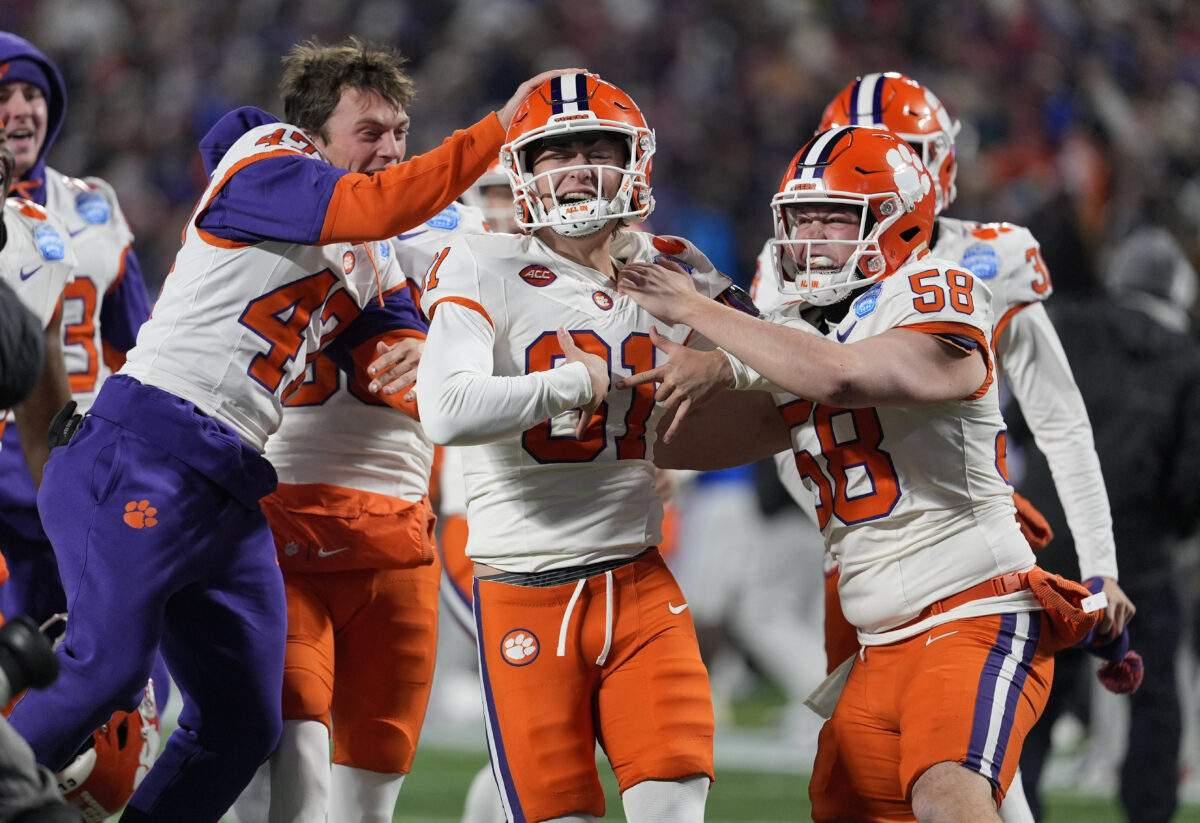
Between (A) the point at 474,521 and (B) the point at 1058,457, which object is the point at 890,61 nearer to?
(B) the point at 1058,457

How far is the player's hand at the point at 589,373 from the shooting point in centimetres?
324

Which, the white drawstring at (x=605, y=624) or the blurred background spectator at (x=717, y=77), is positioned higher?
the blurred background spectator at (x=717, y=77)

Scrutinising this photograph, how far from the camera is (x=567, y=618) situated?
3352mm

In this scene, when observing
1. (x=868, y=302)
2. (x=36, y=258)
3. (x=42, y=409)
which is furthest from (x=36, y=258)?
(x=868, y=302)

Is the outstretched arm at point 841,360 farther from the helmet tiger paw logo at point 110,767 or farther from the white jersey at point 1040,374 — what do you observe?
the helmet tiger paw logo at point 110,767

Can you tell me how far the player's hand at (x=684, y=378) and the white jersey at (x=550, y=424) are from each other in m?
0.12

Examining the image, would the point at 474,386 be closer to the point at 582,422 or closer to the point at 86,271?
the point at 582,422

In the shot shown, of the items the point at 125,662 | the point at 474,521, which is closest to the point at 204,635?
the point at 125,662

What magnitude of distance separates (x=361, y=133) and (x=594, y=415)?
1.00m

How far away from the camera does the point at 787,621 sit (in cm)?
880

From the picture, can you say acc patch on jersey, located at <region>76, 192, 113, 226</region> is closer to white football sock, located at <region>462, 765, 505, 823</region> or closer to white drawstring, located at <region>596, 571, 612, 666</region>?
white football sock, located at <region>462, 765, 505, 823</region>

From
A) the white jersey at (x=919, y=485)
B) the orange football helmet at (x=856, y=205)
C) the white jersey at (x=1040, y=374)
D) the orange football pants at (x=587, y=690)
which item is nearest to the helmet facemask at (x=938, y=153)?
the white jersey at (x=1040, y=374)

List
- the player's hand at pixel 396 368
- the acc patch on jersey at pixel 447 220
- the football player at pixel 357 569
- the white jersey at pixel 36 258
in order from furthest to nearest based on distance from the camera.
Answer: the acc patch on jersey at pixel 447 220 < the white jersey at pixel 36 258 < the football player at pixel 357 569 < the player's hand at pixel 396 368

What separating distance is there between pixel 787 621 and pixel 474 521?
552 centimetres
